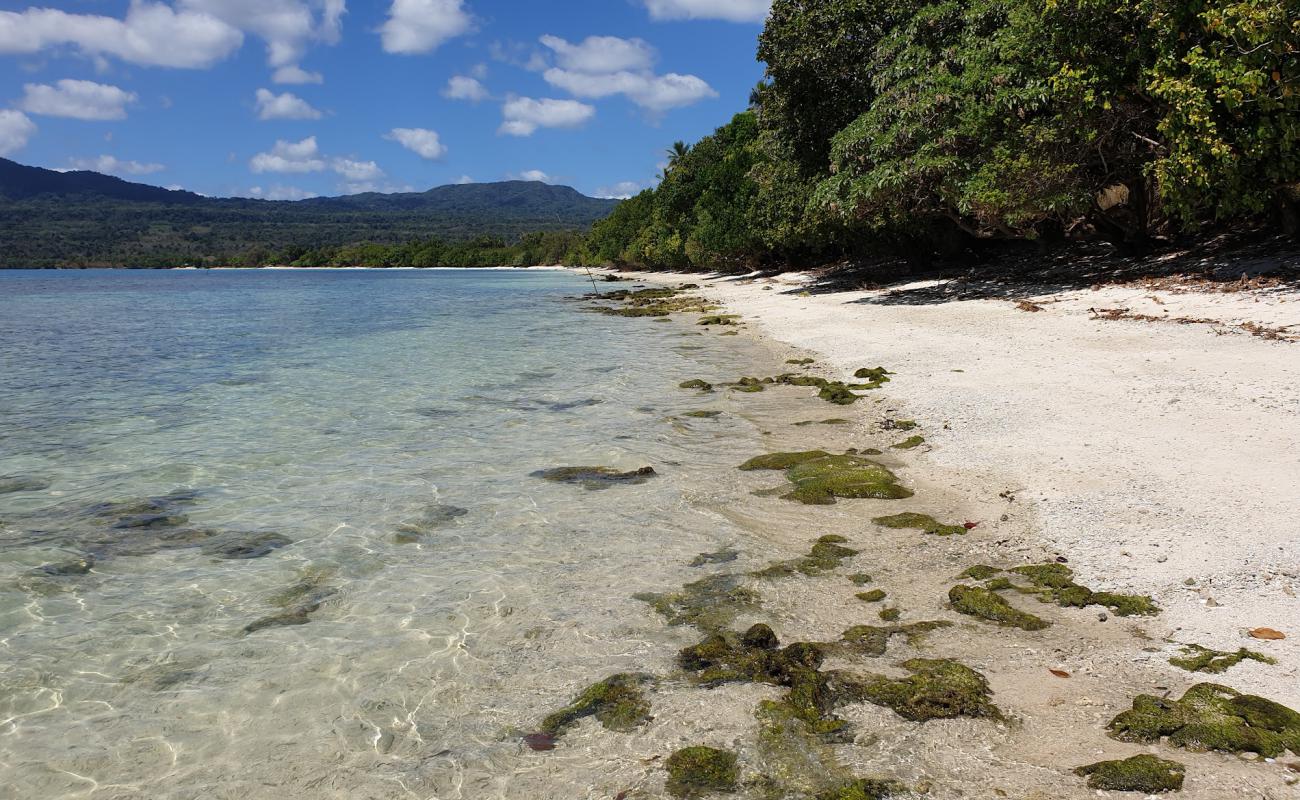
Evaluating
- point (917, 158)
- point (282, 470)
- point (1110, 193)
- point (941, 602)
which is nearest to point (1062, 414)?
point (941, 602)

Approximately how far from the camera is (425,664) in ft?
16.7

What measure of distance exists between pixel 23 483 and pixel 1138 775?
1216cm

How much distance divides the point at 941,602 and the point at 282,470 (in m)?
8.52

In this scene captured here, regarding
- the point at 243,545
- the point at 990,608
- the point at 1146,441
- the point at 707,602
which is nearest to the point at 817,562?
the point at 707,602

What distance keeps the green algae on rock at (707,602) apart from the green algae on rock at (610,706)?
0.83 meters

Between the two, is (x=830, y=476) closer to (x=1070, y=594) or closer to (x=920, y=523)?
(x=920, y=523)

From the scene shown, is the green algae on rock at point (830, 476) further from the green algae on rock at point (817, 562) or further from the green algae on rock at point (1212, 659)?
the green algae on rock at point (1212, 659)

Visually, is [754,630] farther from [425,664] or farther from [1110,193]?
[1110,193]

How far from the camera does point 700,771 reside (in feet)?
12.2

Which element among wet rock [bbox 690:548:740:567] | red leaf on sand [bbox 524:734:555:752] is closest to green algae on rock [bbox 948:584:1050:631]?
wet rock [bbox 690:548:740:567]

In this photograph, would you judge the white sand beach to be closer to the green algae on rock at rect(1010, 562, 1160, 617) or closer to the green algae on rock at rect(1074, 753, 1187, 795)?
the green algae on rock at rect(1010, 562, 1160, 617)

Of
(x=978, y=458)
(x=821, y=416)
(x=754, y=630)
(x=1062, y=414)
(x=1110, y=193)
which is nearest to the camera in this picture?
(x=754, y=630)

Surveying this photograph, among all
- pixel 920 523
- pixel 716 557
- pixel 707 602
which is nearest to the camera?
pixel 707 602

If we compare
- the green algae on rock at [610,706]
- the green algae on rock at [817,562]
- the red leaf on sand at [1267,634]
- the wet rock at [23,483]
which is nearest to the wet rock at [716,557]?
the green algae on rock at [817,562]
